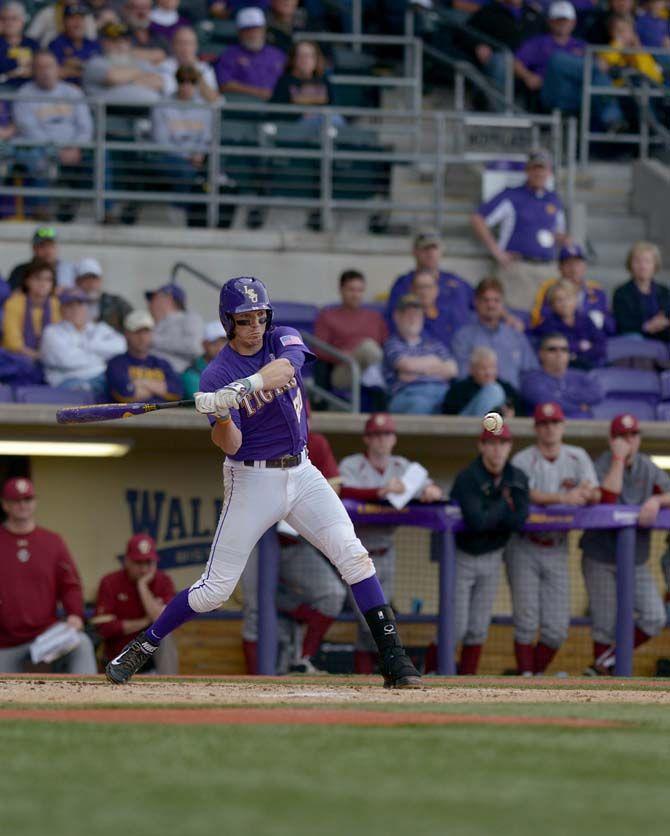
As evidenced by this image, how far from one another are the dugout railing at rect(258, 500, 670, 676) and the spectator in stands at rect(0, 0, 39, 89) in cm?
584

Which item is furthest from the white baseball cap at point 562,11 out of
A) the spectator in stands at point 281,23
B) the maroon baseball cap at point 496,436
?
the maroon baseball cap at point 496,436

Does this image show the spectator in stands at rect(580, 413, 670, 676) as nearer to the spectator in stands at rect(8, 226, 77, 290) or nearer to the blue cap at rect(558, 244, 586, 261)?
the blue cap at rect(558, 244, 586, 261)

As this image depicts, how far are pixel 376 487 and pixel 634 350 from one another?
3.25m

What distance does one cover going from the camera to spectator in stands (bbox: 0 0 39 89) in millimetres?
14711

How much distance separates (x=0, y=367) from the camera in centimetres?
1167

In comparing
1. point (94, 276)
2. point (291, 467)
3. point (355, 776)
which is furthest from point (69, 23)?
point (355, 776)

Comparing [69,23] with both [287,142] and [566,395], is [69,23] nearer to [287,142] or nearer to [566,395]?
[287,142]

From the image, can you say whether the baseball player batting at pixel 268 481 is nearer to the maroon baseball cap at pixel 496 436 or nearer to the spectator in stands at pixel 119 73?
the maroon baseball cap at pixel 496 436

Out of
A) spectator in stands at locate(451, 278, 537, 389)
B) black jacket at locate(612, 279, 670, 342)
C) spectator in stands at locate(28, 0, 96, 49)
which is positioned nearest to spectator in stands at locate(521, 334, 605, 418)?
spectator in stands at locate(451, 278, 537, 389)

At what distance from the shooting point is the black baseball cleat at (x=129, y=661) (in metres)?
7.96

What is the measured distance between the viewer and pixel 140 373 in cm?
1152

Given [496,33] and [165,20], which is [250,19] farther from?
[496,33]

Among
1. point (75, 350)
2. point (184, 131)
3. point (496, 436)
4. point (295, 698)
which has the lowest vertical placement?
point (295, 698)

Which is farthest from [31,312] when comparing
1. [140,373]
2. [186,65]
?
[186,65]
